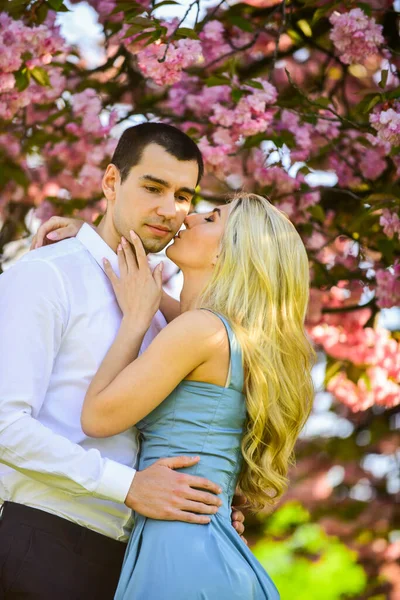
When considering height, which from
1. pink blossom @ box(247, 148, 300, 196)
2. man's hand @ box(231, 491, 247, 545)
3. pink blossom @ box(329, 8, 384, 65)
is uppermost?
pink blossom @ box(329, 8, 384, 65)

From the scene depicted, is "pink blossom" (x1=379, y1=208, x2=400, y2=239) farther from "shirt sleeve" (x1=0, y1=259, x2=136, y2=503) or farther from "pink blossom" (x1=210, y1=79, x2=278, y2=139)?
"shirt sleeve" (x1=0, y1=259, x2=136, y2=503)

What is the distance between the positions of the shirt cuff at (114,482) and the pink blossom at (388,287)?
1877mm

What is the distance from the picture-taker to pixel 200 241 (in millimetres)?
2824

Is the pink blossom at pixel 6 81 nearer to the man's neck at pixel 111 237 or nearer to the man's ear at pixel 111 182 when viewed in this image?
the man's ear at pixel 111 182

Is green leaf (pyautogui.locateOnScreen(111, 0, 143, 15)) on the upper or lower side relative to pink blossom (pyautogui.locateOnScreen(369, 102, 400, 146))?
upper

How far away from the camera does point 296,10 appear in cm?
433

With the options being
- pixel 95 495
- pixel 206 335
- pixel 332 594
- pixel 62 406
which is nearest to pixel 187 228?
pixel 206 335

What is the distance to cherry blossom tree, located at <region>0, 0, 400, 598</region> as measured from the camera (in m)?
3.66

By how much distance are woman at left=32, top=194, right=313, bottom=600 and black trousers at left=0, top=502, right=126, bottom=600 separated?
0.37 feet

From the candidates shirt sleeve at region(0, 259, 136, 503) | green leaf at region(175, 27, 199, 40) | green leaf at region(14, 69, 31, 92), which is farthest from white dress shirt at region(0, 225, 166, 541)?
green leaf at region(14, 69, 31, 92)

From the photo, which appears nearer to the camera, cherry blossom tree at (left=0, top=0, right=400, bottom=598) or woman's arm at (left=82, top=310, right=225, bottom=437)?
woman's arm at (left=82, top=310, right=225, bottom=437)

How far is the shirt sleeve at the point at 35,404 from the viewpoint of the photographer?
7.74 ft

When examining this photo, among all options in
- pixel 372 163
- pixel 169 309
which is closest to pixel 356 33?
pixel 372 163

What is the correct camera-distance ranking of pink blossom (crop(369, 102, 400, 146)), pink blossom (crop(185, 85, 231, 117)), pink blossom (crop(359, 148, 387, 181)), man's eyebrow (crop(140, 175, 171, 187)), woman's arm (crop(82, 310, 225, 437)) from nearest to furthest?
woman's arm (crop(82, 310, 225, 437)) < man's eyebrow (crop(140, 175, 171, 187)) < pink blossom (crop(369, 102, 400, 146)) < pink blossom (crop(185, 85, 231, 117)) < pink blossom (crop(359, 148, 387, 181))
